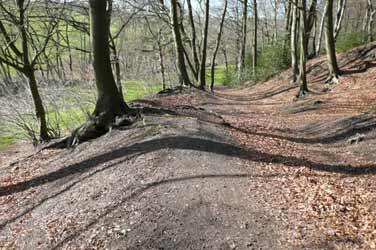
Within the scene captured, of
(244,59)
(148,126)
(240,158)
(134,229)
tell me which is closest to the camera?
(134,229)

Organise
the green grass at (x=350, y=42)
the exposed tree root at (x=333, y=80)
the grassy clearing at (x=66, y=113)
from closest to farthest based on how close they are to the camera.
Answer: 1. the grassy clearing at (x=66, y=113)
2. the exposed tree root at (x=333, y=80)
3. the green grass at (x=350, y=42)

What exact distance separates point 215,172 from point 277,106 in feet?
32.5

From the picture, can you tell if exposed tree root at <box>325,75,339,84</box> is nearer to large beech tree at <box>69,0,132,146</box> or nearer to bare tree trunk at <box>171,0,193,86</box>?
bare tree trunk at <box>171,0,193,86</box>

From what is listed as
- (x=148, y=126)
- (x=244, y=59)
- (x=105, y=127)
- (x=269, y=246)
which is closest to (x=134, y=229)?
(x=269, y=246)

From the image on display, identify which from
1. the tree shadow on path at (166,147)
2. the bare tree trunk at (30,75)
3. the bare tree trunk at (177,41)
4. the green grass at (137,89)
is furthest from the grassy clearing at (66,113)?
the green grass at (137,89)

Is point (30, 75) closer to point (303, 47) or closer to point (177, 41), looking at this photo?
point (177, 41)

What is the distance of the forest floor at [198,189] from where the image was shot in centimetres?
457

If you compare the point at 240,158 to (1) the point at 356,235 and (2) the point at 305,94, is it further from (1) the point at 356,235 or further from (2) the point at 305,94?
(2) the point at 305,94

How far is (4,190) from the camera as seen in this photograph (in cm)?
739

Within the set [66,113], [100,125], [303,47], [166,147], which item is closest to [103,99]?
[100,125]

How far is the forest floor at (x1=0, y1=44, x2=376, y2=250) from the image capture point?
4.57 meters

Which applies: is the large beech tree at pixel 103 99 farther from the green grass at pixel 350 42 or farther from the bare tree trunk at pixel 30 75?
the green grass at pixel 350 42

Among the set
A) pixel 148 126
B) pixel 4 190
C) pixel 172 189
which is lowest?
pixel 4 190

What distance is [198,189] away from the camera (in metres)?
5.54
